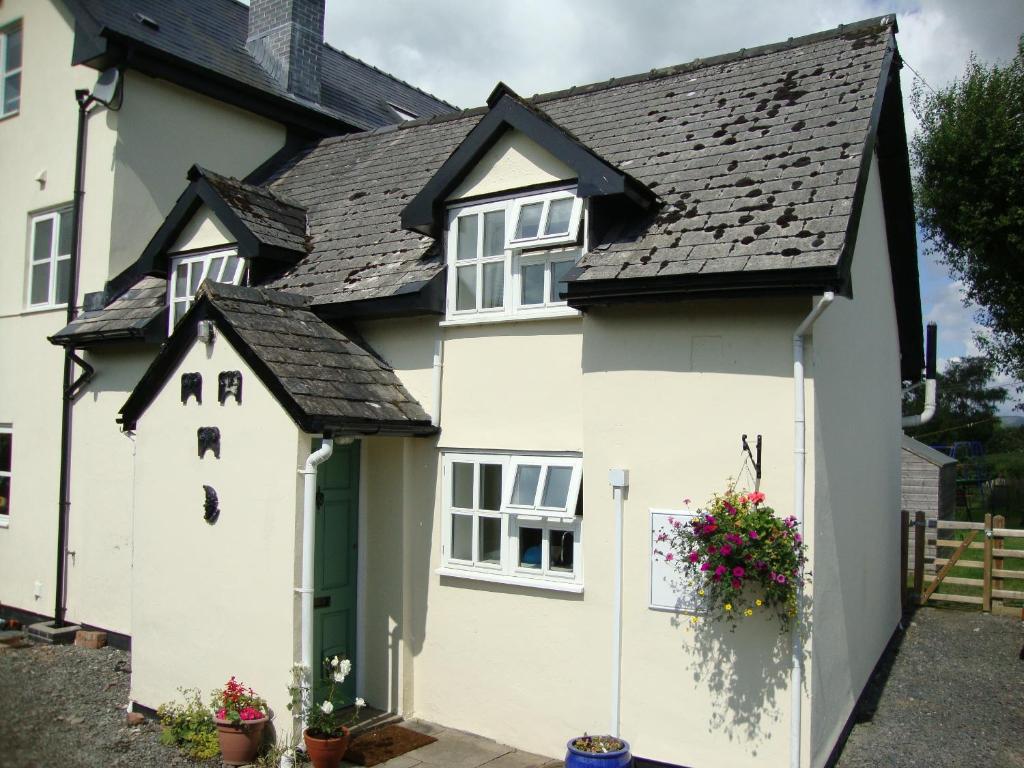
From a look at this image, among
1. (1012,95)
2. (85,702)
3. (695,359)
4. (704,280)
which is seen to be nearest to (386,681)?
(85,702)

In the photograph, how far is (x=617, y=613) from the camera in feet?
24.4

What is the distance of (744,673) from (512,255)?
4488 millimetres

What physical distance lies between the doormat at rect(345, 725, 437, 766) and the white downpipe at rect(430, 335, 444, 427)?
3.08m

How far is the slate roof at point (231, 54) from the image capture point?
497 inches

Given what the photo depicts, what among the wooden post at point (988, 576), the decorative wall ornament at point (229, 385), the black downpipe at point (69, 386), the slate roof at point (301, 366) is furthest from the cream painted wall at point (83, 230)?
the wooden post at point (988, 576)

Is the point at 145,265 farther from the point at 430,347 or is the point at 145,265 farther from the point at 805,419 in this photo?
the point at 805,419

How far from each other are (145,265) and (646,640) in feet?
26.9

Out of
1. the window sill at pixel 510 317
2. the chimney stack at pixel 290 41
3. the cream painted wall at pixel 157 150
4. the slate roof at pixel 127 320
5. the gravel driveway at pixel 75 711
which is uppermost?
the chimney stack at pixel 290 41

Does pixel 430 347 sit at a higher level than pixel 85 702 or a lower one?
higher

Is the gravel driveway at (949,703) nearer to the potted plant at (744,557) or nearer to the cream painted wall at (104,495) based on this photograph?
the potted plant at (744,557)

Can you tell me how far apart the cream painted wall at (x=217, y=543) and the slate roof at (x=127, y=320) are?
7.99 feet

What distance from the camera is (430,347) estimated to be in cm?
905

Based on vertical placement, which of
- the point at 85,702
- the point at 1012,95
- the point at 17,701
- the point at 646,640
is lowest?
the point at 85,702

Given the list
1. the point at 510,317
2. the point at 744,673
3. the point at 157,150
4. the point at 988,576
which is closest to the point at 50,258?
the point at 157,150
